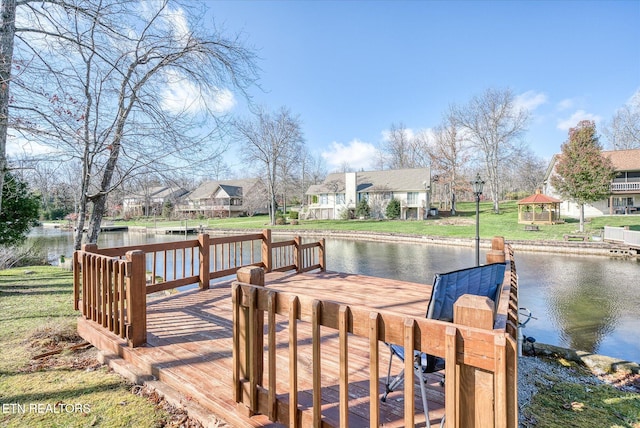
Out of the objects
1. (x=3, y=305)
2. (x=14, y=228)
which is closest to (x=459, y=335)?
(x=3, y=305)


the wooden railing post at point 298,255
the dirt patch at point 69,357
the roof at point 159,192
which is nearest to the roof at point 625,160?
the wooden railing post at point 298,255

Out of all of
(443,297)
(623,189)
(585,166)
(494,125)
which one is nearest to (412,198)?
(494,125)

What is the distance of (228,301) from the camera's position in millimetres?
4352

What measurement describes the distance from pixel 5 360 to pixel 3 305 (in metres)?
2.53

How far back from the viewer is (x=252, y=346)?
1.88m

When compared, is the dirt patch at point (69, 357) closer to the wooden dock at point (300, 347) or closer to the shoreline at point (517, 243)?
the wooden dock at point (300, 347)

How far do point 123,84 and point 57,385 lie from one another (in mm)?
4113

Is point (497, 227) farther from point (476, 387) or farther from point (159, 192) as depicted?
point (476, 387)

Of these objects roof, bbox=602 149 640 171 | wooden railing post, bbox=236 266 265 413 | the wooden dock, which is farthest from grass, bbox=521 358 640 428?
roof, bbox=602 149 640 171

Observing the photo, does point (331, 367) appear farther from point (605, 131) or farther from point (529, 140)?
point (605, 131)

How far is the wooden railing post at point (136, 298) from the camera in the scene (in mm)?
2852

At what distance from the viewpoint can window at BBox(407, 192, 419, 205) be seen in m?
30.2

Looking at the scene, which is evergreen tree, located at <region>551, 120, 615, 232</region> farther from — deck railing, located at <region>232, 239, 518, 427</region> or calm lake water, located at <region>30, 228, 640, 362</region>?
deck railing, located at <region>232, 239, 518, 427</region>

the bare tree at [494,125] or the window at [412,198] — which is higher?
the bare tree at [494,125]
